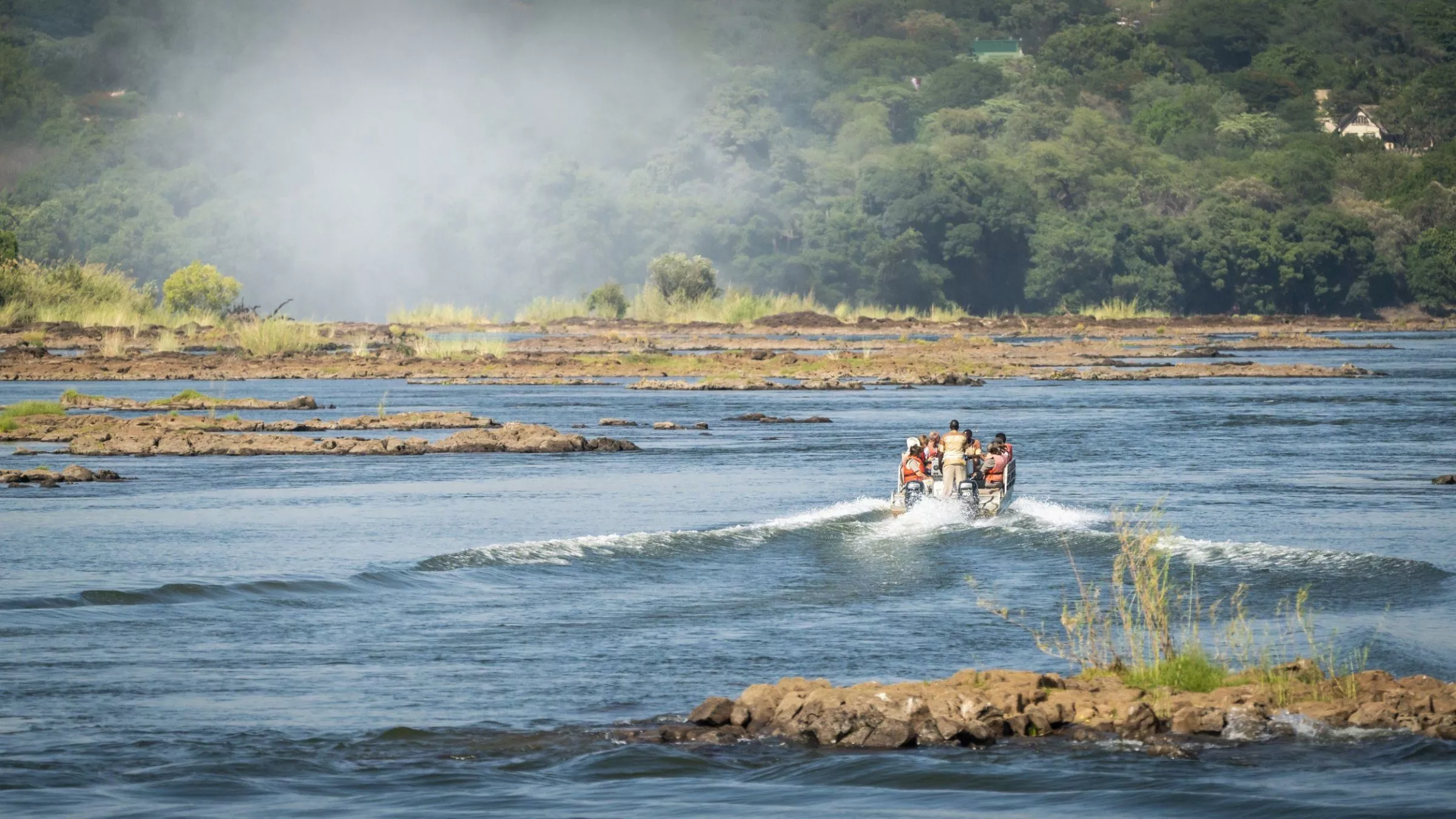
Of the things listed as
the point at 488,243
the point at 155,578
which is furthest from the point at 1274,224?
the point at 155,578

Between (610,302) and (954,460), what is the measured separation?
93.0 m

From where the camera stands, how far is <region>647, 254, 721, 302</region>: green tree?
121375 millimetres

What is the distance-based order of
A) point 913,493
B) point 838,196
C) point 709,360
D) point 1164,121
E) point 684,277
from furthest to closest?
point 1164,121
point 838,196
point 684,277
point 709,360
point 913,493

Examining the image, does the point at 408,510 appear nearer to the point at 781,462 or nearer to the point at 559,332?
the point at 781,462

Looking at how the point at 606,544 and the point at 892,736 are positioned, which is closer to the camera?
the point at 892,736

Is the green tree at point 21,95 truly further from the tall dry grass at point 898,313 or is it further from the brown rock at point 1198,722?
the brown rock at point 1198,722

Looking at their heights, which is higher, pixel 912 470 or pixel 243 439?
pixel 912 470

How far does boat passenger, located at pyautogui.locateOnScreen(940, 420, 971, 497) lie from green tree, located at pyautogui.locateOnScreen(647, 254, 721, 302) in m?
91.1

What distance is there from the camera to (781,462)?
39.0 meters

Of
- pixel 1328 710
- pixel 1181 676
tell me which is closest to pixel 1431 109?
pixel 1181 676

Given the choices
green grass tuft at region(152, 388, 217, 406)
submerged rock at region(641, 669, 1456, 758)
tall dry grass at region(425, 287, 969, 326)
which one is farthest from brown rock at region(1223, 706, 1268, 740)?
tall dry grass at region(425, 287, 969, 326)

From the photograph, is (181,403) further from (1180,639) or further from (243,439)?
(1180,639)

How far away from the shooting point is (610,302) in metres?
121

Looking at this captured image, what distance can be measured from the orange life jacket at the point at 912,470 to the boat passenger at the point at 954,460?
310 millimetres
